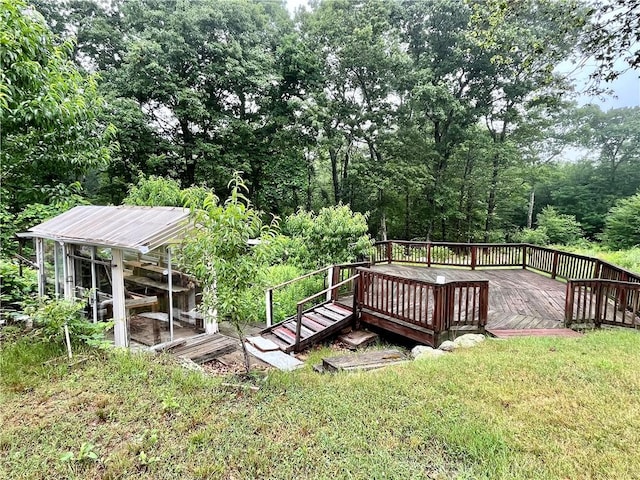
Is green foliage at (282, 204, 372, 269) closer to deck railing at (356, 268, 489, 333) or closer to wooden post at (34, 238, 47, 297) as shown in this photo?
deck railing at (356, 268, 489, 333)

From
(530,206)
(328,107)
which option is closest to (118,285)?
(328,107)

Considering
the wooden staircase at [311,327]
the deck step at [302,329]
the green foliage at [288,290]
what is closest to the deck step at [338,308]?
the wooden staircase at [311,327]

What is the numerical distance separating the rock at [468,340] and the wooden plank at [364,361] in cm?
88

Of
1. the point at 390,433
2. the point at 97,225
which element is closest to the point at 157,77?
the point at 97,225

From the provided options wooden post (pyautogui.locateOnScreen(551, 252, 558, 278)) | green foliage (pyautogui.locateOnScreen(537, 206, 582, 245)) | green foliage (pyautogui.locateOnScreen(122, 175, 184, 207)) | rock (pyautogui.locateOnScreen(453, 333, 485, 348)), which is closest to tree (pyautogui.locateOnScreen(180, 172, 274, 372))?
rock (pyautogui.locateOnScreen(453, 333, 485, 348))

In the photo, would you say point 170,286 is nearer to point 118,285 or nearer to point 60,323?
point 118,285

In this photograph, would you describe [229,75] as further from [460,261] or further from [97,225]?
[460,261]

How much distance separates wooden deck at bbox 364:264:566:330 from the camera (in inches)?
250

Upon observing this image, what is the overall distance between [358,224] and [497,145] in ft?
38.6

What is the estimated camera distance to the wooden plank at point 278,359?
560 cm

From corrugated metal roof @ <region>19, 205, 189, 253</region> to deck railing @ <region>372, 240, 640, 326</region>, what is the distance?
275 inches

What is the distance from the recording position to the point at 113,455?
2508 mm

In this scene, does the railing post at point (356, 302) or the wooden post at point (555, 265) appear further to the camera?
the wooden post at point (555, 265)

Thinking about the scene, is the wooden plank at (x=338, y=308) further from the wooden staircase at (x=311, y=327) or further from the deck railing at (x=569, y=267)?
the deck railing at (x=569, y=267)
